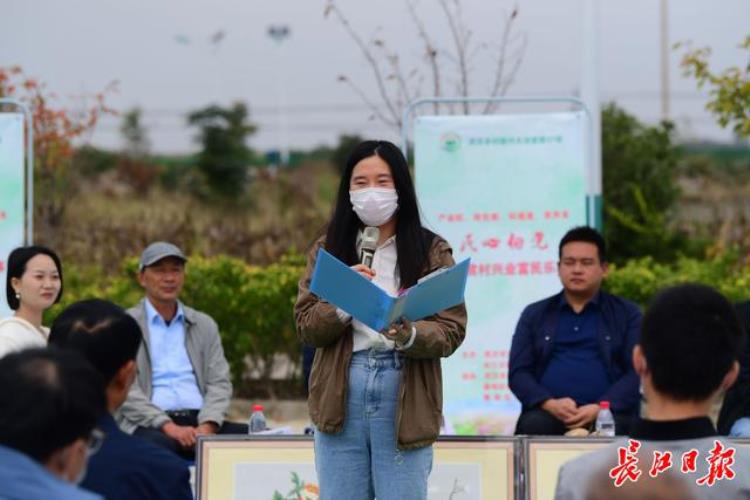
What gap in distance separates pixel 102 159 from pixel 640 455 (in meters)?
→ 25.6

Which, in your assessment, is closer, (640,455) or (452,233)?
(640,455)

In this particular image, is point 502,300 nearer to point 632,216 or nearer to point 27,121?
point 27,121

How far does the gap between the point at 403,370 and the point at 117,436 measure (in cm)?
171

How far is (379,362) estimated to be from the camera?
450 cm

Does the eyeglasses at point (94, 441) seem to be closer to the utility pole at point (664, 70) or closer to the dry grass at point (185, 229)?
the dry grass at point (185, 229)

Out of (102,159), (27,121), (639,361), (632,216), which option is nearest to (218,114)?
(102,159)

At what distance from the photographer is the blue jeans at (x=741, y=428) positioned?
5602 mm

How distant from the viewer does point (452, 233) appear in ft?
23.6

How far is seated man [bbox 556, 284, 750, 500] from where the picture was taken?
2445mm

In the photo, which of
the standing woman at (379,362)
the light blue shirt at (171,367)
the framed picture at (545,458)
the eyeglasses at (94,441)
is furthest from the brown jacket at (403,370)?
the light blue shirt at (171,367)

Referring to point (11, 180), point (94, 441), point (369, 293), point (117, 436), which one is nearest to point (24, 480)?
point (94, 441)

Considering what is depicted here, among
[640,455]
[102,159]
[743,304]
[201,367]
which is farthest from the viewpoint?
[102,159]

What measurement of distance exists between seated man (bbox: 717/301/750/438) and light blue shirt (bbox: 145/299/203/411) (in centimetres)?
254

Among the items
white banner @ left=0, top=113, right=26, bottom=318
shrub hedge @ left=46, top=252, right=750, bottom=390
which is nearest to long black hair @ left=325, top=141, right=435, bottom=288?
white banner @ left=0, top=113, right=26, bottom=318
